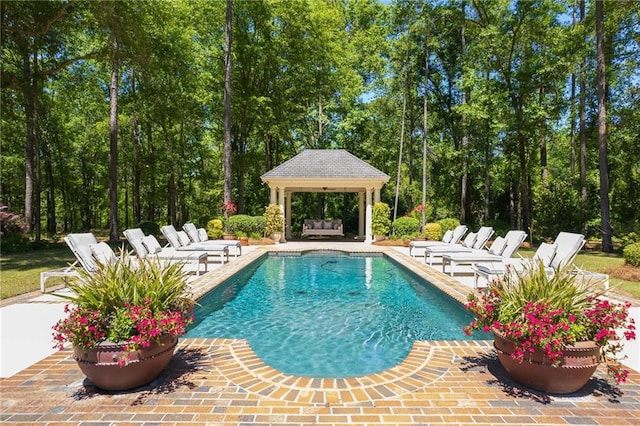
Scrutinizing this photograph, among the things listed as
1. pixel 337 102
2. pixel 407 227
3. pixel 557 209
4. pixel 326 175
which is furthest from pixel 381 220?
pixel 337 102

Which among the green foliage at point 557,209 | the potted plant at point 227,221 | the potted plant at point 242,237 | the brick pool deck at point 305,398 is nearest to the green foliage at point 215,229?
the potted plant at point 227,221

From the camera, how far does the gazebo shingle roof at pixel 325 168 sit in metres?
18.5

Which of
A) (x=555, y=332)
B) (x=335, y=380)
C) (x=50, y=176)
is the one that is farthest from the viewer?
(x=50, y=176)

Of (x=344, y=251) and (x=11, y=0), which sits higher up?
(x=11, y=0)

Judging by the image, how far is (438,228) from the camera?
17.6m

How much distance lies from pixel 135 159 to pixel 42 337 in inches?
877

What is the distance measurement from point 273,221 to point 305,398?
49.8 feet

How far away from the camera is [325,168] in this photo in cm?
1923

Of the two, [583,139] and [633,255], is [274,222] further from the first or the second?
[583,139]

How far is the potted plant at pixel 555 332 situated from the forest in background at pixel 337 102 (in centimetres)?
1524

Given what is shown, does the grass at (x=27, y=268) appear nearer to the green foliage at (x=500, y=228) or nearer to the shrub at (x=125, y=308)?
the shrub at (x=125, y=308)

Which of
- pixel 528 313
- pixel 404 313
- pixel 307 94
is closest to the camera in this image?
pixel 528 313

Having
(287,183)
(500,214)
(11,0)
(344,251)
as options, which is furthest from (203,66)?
(500,214)

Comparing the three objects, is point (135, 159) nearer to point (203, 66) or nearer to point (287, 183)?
point (203, 66)
